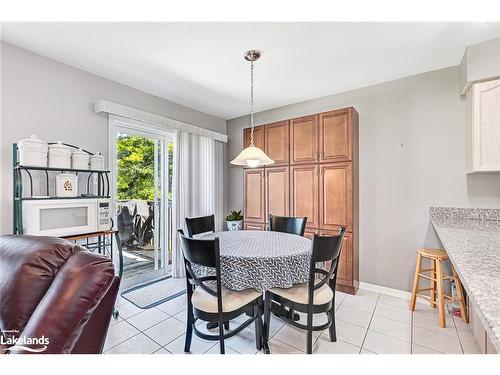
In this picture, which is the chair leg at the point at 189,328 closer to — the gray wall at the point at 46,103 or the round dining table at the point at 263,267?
the round dining table at the point at 263,267

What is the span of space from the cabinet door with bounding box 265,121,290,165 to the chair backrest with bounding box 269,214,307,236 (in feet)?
2.81

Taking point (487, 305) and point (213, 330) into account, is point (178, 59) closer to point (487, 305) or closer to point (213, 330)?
point (213, 330)

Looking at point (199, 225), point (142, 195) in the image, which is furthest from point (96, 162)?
point (199, 225)

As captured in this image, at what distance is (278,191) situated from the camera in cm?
330

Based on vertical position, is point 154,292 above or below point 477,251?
below

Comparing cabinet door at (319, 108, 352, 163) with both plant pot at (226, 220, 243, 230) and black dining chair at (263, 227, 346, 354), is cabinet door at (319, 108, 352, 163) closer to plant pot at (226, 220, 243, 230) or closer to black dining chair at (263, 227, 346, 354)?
black dining chair at (263, 227, 346, 354)

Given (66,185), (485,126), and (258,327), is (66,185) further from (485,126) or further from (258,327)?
(485,126)

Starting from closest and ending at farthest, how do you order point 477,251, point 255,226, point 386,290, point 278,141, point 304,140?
point 477,251, point 386,290, point 304,140, point 278,141, point 255,226

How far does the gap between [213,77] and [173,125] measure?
91 centimetres

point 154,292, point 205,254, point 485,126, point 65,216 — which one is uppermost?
point 485,126

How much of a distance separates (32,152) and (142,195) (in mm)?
1398

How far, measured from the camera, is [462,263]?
1297mm

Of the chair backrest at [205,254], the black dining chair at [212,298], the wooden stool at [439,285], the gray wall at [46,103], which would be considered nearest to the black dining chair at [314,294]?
the black dining chair at [212,298]

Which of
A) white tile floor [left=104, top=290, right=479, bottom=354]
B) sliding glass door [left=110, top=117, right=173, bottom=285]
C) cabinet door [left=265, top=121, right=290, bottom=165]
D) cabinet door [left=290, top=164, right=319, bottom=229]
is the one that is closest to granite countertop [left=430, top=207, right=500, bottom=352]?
white tile floor [left=104, top=290, right=479, bottom=354]
